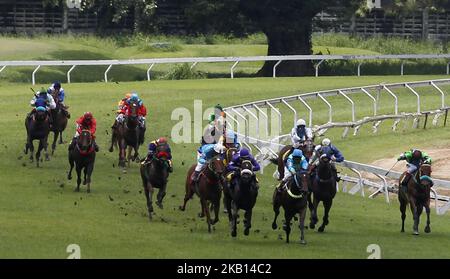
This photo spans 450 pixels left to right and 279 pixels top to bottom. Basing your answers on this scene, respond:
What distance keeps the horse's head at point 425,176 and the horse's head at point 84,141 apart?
301 inches

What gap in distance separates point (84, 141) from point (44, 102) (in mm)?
3522

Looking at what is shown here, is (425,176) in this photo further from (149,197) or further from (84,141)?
(84,141)

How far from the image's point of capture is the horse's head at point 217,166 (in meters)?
21.8

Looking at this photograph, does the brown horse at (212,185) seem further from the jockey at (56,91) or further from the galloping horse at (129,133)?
the jockey at (56,91)

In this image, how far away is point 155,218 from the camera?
23453mm

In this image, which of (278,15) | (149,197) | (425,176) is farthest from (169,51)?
(425,176)

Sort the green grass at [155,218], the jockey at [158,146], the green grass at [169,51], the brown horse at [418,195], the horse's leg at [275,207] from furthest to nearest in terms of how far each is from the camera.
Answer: the green grass at [169,51] < the jockey at [158,146] < the brown horse at [418,195] < the horse's leg at [275,207] < the green grass at [155,218]

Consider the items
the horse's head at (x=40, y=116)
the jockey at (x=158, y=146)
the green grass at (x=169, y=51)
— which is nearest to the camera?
the jockey at (x=158, y=146)

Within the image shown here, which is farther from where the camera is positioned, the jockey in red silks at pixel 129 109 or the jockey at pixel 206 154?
the jockey in red silks at pixel 129 109

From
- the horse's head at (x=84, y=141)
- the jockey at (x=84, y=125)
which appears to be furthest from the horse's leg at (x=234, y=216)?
the jockey at (x=84, y=125)

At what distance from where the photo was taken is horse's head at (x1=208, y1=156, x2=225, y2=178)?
859 inches

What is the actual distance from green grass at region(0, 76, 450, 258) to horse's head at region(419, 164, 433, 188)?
944 millimetres

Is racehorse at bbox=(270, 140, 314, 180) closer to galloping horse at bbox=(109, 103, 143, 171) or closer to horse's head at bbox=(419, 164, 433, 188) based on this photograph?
horse's head at bbox=(419, 164, 433, 188)
